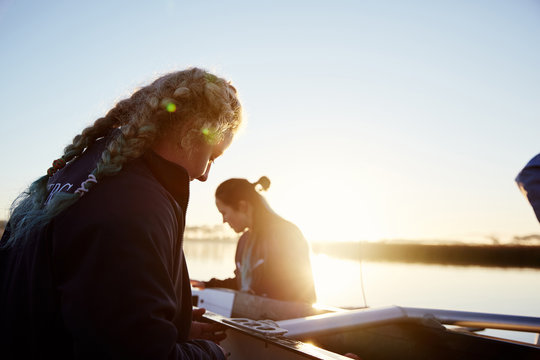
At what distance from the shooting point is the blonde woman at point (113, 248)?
751 millimetres

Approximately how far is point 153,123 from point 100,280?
0.51m

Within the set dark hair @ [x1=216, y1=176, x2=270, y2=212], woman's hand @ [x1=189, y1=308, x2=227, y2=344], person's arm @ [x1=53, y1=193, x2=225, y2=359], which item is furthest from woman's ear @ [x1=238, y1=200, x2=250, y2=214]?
person's arm @ [x1=53, y1=193, x2=225, y2=359]

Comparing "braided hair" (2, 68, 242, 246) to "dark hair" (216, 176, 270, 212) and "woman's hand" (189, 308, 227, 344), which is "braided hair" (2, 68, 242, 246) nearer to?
"woman's hand" (189, 308, 227, 344)

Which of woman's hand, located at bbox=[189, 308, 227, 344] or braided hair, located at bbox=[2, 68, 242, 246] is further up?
braided hair, located at bbox=[2, 68, 242, 246]

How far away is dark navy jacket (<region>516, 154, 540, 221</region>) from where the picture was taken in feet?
6.19

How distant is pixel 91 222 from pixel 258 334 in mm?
1011

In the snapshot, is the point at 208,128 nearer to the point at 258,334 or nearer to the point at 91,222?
the point at 91,222

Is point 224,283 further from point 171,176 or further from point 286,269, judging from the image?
point 171,176

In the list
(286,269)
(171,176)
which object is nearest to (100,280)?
(171,176)

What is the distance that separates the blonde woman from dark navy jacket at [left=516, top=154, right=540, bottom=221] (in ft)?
5.76

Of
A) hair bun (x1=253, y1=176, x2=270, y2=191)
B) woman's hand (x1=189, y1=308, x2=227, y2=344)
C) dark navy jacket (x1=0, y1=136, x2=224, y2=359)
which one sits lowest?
woman's hand (x1=189, y1=308, x2=227, y2=344)

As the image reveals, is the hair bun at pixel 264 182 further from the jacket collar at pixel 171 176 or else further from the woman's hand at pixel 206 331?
the jacket collar at pixel 171 176

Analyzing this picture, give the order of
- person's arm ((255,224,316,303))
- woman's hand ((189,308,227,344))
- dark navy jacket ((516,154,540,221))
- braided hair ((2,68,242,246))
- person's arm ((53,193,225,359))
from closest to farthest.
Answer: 1. person's arm ((53,193,225,359))
2. braided hair ((2,68,242,246))
3. woman's hand ((189,308,227,344))
4. dark navy jacket ((516,154,540,221))
5. person's arm ((255,224,316,303))

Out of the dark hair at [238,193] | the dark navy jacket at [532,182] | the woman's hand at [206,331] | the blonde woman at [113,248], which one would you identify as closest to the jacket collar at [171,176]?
the blonde woman at [113,248]
